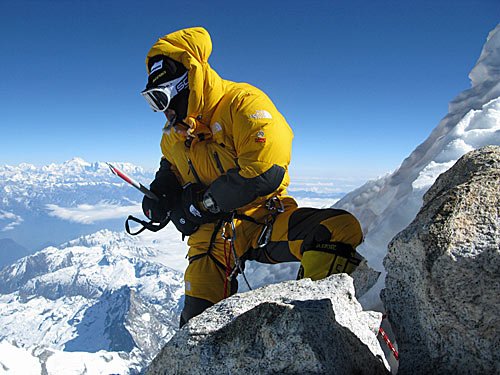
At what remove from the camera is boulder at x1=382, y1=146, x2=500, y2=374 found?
6.25 ft

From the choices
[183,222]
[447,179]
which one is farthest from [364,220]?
[447,179]

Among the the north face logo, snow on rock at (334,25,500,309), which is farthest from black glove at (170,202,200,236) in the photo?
snow on rock at (334,25,500,309)

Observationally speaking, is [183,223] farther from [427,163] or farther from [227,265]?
[427,163]

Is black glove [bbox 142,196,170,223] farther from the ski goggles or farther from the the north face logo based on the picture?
→ the ski goggles

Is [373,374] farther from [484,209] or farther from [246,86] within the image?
[246,86]

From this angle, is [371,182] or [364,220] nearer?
[364,220]

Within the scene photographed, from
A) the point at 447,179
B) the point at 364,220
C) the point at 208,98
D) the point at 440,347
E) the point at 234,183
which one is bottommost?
the point at 364,220

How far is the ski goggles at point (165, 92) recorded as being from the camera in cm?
464

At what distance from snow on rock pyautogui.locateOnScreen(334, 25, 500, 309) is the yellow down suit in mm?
3900

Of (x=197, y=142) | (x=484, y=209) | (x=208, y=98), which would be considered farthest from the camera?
(x=197, y=142)

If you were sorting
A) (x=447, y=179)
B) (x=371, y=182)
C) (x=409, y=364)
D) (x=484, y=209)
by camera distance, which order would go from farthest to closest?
1. (x=371, y=182)
2. (x=447, y=179)
3. (x=409, y=364)
4. (x=484, y=209)

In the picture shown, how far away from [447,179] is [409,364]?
1369 millimetres

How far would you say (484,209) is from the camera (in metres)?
2.05

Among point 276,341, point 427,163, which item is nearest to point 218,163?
point 276,341
